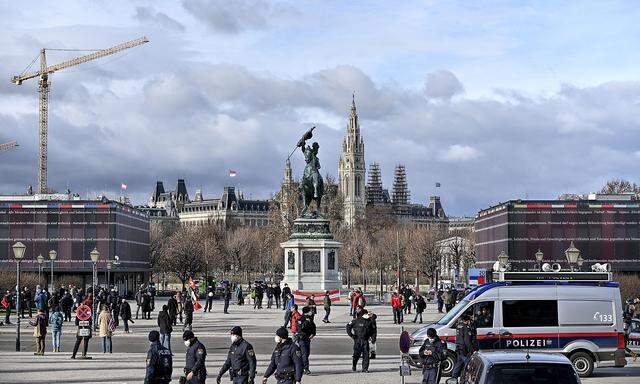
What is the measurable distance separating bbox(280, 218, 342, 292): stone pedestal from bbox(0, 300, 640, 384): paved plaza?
19295mm

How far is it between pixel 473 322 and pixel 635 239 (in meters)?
79.7

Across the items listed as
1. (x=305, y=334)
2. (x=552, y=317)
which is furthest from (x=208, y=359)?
(x=552, y=317)

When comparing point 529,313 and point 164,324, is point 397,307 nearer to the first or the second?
point 164,324

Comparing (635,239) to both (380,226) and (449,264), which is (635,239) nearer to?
(449,264)

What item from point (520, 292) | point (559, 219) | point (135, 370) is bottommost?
point (135, 370)

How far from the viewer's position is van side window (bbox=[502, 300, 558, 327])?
30.5 meters

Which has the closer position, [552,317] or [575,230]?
[552,317]

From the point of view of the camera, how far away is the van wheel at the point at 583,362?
100ft

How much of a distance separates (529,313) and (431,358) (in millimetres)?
6842

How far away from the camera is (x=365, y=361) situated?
103ft

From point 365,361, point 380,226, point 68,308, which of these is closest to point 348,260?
point 380,226

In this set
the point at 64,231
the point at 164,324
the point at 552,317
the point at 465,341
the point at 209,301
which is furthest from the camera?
the point at 64,231

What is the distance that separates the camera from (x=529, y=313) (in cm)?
3066

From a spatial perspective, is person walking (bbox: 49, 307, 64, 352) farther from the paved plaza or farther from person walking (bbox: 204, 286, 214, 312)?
person walking (bbox: 204, 286, 214, 312)
